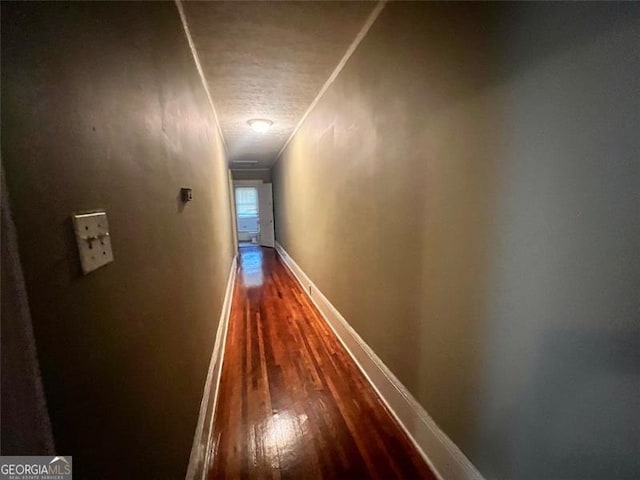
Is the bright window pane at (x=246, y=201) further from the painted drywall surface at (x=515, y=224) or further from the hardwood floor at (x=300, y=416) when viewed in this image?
the painted drywall surface at (x=515, y=224)

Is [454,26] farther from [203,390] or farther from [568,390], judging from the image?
[203,390]

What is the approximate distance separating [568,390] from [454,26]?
130cm

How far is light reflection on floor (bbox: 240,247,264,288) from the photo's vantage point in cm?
432

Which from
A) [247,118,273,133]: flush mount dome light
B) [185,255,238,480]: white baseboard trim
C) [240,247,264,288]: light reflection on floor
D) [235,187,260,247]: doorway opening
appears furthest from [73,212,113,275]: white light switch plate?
[235,187,260,247]: doorway opening

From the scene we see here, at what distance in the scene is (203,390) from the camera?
4.85 feet

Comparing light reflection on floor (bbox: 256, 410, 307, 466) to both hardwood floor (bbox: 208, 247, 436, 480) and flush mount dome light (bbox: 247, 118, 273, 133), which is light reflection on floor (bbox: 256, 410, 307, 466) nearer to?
hardwood floor (bbox: 208, 247, 436, 480)

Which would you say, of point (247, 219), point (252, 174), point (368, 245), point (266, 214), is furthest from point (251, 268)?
point (247, 219)

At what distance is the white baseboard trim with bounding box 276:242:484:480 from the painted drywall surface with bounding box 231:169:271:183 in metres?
5.74

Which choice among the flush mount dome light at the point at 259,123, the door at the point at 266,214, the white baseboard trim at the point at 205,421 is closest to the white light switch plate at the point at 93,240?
the white baseboard trim at the point at 205,421

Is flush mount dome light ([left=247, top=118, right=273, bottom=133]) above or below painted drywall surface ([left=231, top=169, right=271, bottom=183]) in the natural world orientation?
above

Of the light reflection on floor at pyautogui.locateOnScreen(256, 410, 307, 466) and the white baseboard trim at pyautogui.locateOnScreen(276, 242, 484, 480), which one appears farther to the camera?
the light reflection on floor at pyautogui.locateOnScreen(256, 410, 307, 466)

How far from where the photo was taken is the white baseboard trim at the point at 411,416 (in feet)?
3.75

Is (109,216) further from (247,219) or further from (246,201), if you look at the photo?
(246,201)

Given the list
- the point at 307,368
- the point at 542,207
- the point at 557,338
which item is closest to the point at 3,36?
the point at 542,207
